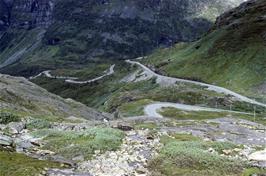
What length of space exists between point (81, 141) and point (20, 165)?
38.5ft

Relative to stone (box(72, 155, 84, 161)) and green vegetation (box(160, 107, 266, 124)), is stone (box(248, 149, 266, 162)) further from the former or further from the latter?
green vegetation (box(160, 107, 266, 124))

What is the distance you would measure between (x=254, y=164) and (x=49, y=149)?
20.2 meters

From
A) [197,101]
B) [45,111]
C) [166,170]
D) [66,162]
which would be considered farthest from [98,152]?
[197,101]

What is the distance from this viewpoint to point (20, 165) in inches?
1463

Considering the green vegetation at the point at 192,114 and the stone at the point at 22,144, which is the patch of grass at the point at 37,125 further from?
the green vegetation at the point at 192,114

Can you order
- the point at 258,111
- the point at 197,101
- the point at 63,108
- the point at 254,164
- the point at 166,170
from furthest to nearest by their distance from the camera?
the point at 197,101
the point at 258,111
the point at 63,108
the point at 254,164
the point at 166,170

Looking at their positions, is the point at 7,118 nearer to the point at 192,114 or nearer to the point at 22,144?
the point at 22,144

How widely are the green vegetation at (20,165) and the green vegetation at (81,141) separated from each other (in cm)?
462

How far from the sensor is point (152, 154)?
147 feet

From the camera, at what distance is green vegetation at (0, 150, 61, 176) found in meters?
35.6

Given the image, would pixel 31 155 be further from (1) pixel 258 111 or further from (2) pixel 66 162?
(1) pixel 258 111

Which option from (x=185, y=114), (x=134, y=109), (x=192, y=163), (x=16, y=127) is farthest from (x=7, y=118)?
(x=134, y=109)

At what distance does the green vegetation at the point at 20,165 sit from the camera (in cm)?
3562

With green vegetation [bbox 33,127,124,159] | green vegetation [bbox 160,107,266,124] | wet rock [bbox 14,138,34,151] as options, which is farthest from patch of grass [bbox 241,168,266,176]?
green vegetation [bbox 160,107,266,124]
